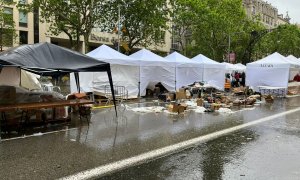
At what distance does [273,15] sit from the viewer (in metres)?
103


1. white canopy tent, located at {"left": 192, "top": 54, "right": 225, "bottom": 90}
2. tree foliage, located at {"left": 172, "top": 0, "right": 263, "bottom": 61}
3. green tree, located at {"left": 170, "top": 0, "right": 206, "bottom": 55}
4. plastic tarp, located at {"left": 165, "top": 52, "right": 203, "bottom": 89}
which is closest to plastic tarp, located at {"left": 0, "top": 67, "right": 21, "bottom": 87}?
plastic tarp, located at {"left": 165, "top": 52, "right": 203, "bottom": 89}

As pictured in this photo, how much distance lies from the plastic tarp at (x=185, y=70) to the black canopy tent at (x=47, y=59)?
12.7 m

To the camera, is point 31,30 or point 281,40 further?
point 281,40

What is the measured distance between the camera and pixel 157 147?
26.1 ft

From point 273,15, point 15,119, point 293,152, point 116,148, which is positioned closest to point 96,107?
point 15,119

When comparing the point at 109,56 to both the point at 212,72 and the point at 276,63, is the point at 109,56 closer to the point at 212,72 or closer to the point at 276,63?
the point at 212,72

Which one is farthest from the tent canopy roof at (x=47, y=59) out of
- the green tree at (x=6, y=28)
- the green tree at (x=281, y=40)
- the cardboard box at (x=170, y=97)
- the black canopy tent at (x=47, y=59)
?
the green tree at (x=281, y=40)

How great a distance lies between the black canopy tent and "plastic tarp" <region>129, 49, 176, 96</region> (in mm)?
9809

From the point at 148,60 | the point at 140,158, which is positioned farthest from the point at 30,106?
the point at 148,60

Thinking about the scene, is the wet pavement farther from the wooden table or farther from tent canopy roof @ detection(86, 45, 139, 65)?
tent canopy roof @ detection(86, 45, 139, 65)

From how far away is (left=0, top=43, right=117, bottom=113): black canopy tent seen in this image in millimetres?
9016

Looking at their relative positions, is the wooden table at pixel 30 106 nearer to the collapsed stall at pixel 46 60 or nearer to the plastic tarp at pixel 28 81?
the collapsed stall at pixel 46 60

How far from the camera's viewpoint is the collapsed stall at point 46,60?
8977 millimetres

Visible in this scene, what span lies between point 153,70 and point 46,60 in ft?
40.4
